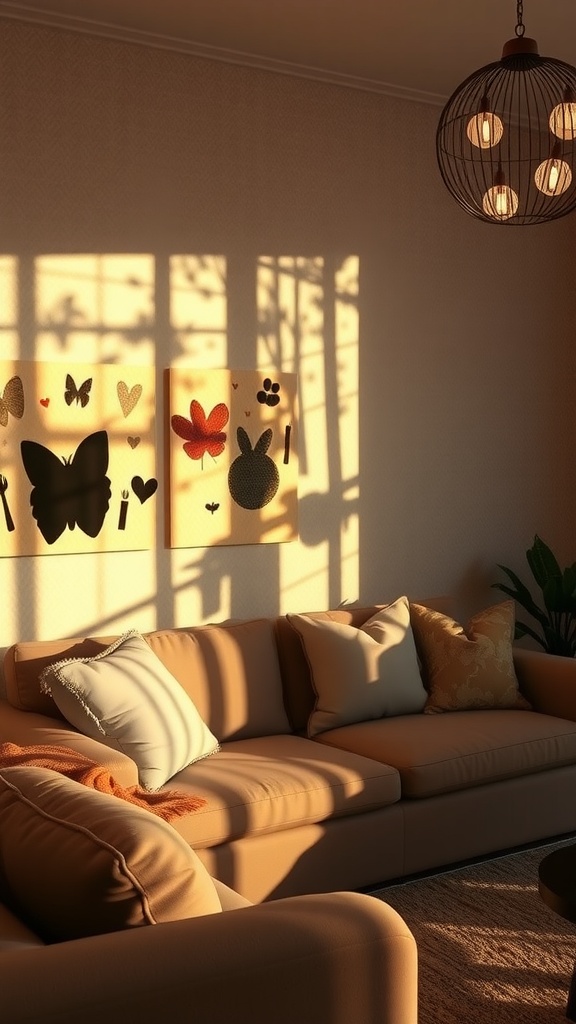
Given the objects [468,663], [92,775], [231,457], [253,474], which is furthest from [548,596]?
[92,775]

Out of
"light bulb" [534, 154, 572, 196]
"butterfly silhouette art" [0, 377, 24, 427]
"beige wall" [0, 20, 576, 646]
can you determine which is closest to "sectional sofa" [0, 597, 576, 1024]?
"beige wall" [0, 20, 576, 646]

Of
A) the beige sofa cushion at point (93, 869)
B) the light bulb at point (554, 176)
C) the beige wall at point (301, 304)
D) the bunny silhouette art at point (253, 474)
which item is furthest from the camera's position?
the bunny silhouette art at point (253, 474)

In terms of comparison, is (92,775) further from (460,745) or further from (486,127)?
(486,127)

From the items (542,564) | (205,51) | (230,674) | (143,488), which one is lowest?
(230,674)

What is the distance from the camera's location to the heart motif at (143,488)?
3.95 metres

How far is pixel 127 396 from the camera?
3.93m

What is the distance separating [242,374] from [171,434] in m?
0.41

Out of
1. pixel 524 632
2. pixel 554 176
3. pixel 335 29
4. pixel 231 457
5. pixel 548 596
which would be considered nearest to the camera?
pixel 554 176

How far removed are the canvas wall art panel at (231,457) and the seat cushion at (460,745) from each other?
0.92 m

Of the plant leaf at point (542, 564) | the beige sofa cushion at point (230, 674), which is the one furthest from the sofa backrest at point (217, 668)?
the plant leaf at point (542, 564)

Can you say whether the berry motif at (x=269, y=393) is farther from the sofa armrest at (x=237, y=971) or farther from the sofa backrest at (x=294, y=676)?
the sofa armrest at (x=237, y=971)

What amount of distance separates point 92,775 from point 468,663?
210 centimetres

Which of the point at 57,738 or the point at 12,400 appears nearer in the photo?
the point at 57,738

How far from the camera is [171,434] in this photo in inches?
158
